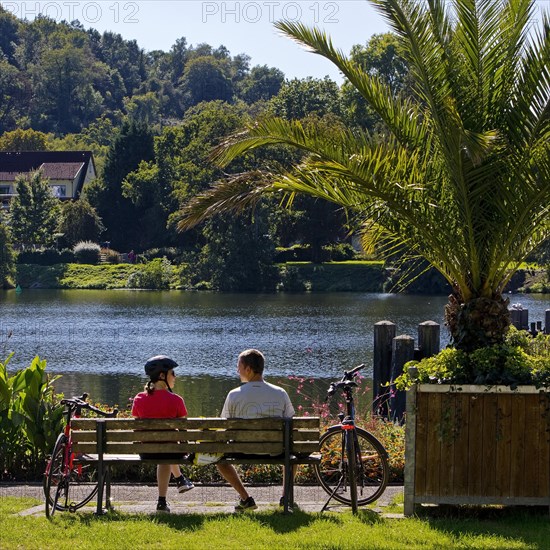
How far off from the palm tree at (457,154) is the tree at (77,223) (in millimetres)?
75874

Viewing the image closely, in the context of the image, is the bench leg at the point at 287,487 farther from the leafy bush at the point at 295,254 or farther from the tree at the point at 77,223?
the tree at the point at 77,223

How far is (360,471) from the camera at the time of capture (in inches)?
364

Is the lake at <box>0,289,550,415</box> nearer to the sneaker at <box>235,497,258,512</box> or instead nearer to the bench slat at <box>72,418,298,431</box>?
the sneaker at <box>235,497,258,512</box>

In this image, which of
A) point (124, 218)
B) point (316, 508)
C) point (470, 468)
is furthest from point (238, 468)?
point (124, 218)

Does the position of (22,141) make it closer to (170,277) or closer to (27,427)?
(170,277)

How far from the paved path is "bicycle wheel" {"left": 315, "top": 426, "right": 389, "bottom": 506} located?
0.38 ft

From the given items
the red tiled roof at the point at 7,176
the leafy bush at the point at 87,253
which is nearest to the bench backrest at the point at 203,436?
the leafy bush at the point at 87,253

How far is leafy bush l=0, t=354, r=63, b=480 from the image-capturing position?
1102cm

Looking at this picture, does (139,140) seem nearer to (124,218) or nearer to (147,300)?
(124,218)

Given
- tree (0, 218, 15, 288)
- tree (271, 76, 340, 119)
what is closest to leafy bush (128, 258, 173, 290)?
tree (0, 218, 15, 288)

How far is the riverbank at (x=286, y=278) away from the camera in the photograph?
230ft

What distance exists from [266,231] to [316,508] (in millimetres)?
65568

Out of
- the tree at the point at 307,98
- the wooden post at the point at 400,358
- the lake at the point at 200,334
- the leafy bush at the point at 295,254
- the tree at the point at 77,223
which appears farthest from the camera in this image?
the tree at the point at 307,98

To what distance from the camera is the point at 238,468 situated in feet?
36.1
